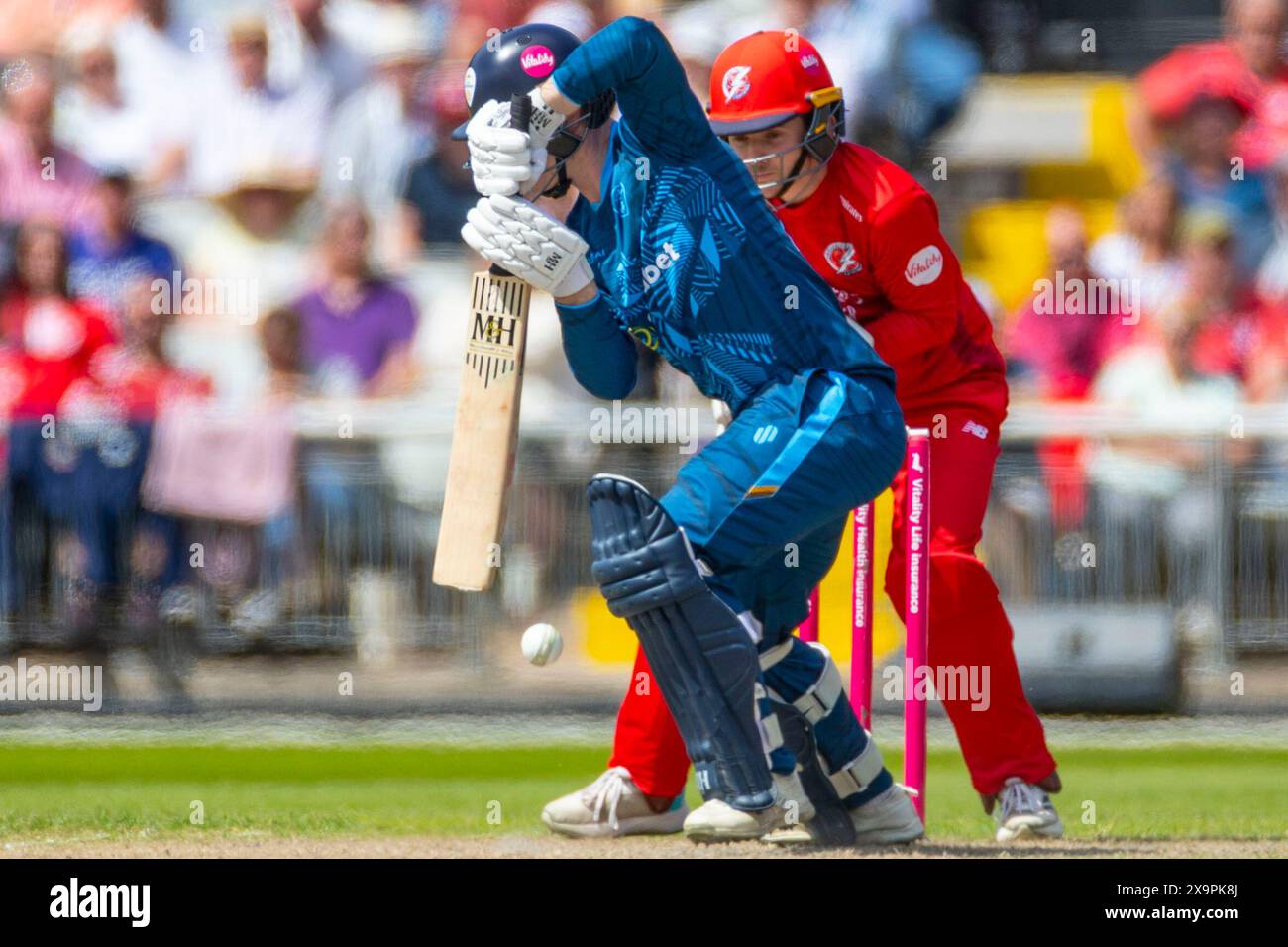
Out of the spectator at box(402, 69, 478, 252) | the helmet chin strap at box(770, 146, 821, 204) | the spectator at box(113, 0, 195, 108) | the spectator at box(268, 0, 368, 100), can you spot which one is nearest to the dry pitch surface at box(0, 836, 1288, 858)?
the helmet chin strap at box(770, 146, 821, 204)

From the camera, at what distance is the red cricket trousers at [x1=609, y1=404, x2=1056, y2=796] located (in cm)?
571

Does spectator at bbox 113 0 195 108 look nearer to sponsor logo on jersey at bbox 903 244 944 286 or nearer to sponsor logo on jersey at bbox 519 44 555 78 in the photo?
sponsor logo on jersey at bbox 903 244 944 286

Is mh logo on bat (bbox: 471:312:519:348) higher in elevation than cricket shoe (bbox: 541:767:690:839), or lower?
higher

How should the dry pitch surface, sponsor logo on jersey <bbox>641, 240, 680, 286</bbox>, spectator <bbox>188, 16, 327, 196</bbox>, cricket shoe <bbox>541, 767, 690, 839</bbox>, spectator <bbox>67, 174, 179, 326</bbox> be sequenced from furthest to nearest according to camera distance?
1. spectator <bbox>188, 16, 327, 196</bbox>
2. spectator <bbox>67, 174, 179, 326</bbox>
3. cricket shoe <bbox>541, 767, 690, 839</bbox>
4. the dry pitch surface
5. sponsor logo on jersey <bbox>641, 240, 680, 286</bbox>

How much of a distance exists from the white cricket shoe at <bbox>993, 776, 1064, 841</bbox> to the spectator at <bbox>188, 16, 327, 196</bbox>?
543cm

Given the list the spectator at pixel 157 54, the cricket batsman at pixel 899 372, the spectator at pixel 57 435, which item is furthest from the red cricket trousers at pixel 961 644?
the spectator at pixel 157 54

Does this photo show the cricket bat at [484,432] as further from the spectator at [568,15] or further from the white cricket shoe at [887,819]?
the spectator at [568,15]

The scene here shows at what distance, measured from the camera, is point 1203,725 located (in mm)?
8367

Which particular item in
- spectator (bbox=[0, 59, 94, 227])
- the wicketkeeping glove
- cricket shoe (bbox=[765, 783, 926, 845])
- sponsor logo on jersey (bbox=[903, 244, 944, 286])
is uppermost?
spectator (bbox=[0, 59, 94, 227])

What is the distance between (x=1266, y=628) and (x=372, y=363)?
12.9 feet

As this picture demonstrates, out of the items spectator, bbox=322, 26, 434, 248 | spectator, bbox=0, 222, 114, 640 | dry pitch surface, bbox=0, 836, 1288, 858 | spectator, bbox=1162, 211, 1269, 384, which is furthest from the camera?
spectator, bbox=322, 26, 434, 248

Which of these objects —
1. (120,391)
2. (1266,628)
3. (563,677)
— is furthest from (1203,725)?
(120,391)

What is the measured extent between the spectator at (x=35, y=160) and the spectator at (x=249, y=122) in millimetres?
563

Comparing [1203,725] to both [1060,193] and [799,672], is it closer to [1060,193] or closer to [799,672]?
[1060,193]
